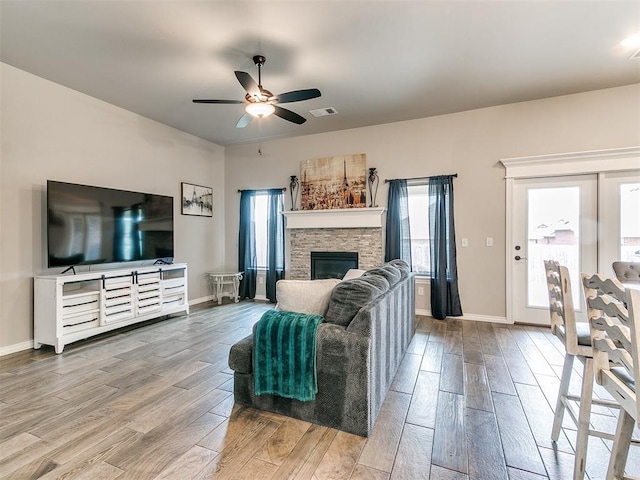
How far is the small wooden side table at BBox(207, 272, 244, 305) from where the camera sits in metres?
5.69

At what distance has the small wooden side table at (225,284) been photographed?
5691 mm

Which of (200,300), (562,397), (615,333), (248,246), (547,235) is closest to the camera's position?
(615,333)

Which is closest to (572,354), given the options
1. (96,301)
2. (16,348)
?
(96,301)

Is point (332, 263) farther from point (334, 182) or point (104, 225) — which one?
point (104, 225)

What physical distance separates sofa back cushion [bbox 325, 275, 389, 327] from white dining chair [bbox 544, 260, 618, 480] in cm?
108

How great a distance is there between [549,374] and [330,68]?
3610 mm

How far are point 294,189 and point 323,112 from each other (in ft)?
5.06

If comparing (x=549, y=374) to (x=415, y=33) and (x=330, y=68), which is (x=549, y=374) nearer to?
(x=415, y=33)

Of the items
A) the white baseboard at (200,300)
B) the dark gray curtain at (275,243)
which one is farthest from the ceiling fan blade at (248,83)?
the white baseboard at (200,300)

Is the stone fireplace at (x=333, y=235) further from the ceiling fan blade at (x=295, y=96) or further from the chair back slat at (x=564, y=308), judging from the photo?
the chair back slat at (x=564, y=308)

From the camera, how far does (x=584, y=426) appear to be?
1.54 meters

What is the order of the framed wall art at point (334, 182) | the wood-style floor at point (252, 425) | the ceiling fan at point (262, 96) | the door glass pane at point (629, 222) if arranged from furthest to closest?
1. the framed wall art at point (334, 182)
2. the door glass pane at point (629, 222)
3. the ceiling fan at point (262, 96)
4. the wood-style floor at point (252, 425)

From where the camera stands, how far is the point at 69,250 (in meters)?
3.57

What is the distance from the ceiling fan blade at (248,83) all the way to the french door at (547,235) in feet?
11.8
